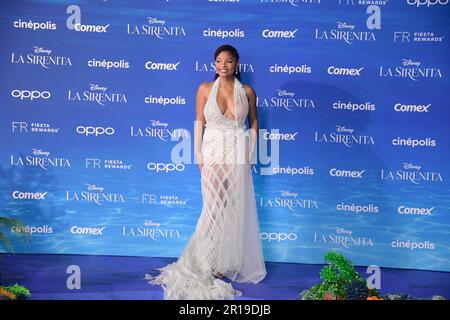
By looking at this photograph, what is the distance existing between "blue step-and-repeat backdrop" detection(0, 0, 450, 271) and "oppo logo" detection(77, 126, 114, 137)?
0.01 metres

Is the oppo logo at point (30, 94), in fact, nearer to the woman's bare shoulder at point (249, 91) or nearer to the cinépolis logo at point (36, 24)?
the cinépolis logo at point (36, 24)

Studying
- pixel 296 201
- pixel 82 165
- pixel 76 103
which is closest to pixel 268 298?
pixel 296 201

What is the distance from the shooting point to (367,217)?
19.1 feet

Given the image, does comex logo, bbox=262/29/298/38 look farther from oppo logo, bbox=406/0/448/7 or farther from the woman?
oppo logo, bbox=406/0/448/7

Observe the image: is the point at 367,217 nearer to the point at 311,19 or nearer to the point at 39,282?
the point at 311,19

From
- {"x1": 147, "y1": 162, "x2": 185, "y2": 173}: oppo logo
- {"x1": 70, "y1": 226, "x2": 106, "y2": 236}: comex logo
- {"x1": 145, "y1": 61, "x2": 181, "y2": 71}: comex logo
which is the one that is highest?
{"x1": 145, "y1": 61, "x2": 181, "y2": 71}: comex logo

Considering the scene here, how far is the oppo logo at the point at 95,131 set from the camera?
19.1ft

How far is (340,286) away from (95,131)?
8.83ft

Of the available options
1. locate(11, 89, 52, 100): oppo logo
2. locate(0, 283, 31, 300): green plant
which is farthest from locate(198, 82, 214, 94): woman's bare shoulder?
locate(0, 283, 31, 300): green plant

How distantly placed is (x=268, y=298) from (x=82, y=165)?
2.21 meters

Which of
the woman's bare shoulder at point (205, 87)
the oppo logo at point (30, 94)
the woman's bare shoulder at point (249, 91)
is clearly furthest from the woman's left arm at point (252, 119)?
the oppo logo at point (30, 94)

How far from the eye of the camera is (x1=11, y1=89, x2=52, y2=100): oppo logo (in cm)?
578
